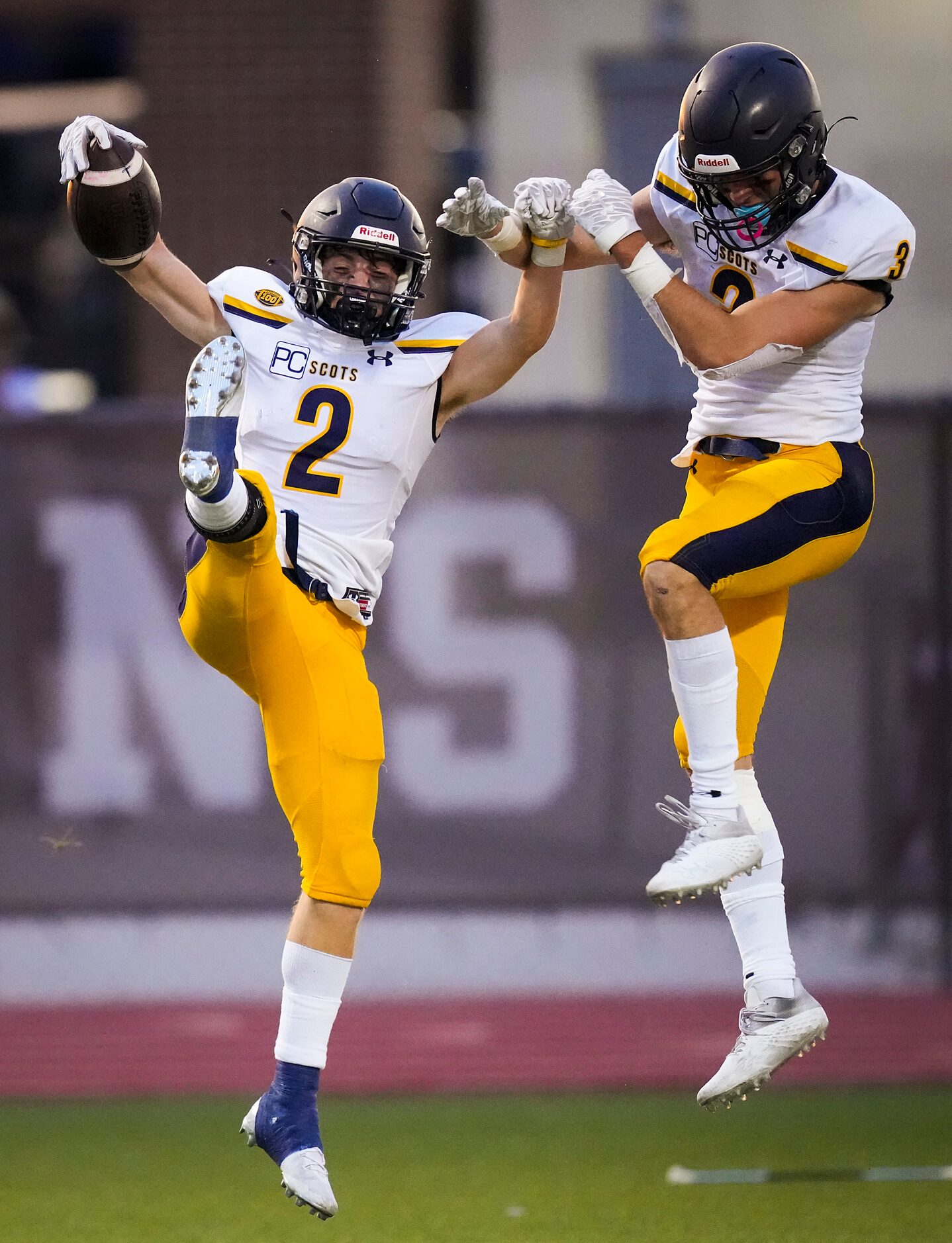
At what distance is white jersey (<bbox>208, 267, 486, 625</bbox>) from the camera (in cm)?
388

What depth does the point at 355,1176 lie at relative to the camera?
4926 mm

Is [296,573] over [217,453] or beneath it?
beneath

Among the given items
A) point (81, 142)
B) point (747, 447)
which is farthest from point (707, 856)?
point (81, 142)

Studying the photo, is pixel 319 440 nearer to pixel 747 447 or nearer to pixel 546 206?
pixel 546 206

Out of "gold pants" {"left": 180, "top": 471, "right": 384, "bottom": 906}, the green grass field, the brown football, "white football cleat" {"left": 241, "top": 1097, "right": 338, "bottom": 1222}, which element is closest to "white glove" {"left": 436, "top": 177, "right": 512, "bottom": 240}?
the brown football

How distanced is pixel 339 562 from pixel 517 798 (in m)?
2.81

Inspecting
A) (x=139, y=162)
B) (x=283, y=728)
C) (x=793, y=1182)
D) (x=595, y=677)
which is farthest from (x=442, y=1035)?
(x=139, y=162)

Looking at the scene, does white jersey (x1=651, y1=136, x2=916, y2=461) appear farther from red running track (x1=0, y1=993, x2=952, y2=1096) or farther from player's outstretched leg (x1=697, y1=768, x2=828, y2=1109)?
red running track (x1=0, y1=993, x2=952, y2=1096)

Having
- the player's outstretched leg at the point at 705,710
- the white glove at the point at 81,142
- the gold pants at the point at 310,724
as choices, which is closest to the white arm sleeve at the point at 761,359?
the player's outstretched leg at the point at 705,710

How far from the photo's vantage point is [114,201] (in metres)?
3.77

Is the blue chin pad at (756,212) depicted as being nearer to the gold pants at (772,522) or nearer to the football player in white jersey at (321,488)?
the football player in white jersey at (321,488)

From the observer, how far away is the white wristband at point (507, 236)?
3701 mm

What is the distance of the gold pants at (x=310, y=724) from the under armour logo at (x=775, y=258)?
1.14m

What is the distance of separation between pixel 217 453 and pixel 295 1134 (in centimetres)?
138
